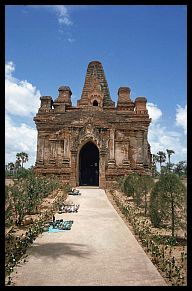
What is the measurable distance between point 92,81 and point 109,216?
2315 centimetres

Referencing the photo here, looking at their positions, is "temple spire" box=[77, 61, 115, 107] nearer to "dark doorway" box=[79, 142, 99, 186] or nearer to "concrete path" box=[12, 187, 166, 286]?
"dark doorway" box=[79, 142, 99, 186]

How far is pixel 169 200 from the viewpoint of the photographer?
9.15 meters

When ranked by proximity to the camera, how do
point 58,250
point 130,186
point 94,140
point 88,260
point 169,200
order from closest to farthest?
point 88,260 → point 58,250 → point 169,200 → point 130,186 → point 94,140

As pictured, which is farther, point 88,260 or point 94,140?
point 94,140

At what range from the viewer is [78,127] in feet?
79.0

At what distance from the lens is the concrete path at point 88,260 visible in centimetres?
532

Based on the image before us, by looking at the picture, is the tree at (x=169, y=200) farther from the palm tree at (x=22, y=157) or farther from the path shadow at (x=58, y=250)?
the palm tree at (x=22, y=157)

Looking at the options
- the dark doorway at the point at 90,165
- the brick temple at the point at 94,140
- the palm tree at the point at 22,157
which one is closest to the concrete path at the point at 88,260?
the brick temple at the point at 94,140

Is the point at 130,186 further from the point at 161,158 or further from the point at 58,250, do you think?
the point at 161,158

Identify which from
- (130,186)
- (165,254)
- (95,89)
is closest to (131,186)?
(130,186)

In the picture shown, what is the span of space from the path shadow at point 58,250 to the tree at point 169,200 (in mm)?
2955

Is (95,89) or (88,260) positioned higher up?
(95,89)

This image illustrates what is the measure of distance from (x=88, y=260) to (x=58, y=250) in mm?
1039

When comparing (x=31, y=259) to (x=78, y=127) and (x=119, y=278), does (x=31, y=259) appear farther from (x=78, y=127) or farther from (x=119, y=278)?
(x=78, y=127)
